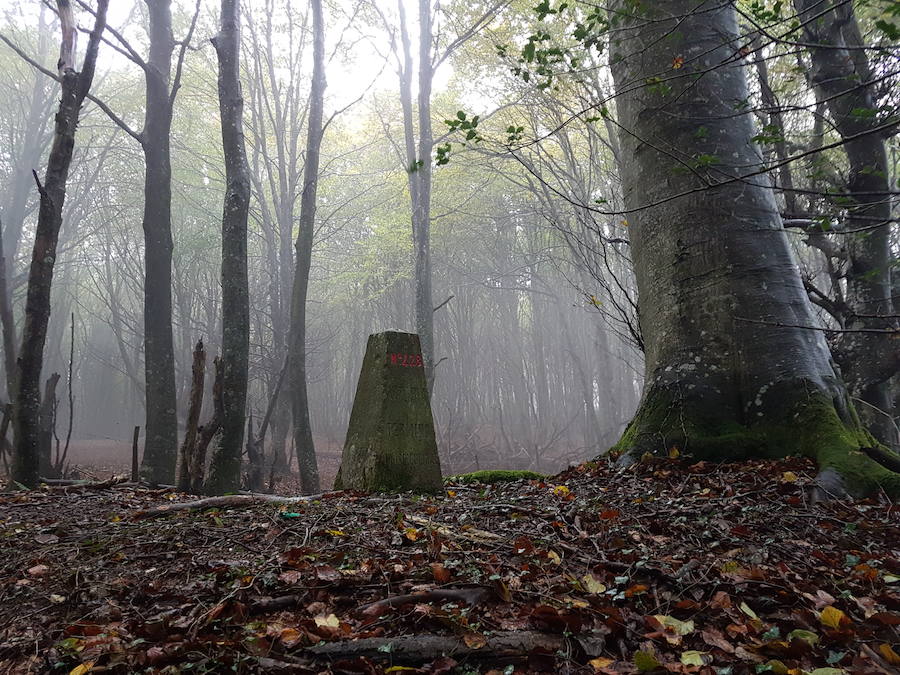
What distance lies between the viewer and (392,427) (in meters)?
4.61

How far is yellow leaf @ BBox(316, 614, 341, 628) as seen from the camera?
6.24 ft

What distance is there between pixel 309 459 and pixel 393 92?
1343 centimetres

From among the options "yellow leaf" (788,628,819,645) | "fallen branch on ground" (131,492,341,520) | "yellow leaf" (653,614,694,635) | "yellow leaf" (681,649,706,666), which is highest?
"fallen branch on ground" (131,492,341,520)

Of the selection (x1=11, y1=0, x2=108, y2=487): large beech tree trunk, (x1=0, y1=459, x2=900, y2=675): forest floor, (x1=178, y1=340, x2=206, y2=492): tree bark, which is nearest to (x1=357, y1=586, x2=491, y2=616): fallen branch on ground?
(x1=0, y1=459, x2=900, y2=675): forest floor

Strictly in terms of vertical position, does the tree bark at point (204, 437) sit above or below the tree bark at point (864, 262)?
below

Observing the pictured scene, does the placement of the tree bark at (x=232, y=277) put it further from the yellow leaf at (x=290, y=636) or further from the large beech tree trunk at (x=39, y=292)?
the yellow leaf at (x=290, y=636)

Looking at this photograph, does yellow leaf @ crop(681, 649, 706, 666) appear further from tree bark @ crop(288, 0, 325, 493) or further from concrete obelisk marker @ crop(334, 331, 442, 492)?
tree bark @ crop(288, 0, 325, 493)

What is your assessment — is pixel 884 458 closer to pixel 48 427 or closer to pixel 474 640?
pixel 474 640

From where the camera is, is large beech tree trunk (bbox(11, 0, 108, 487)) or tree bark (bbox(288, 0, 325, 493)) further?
tree bark (bbox(288, 0, 325, 493))

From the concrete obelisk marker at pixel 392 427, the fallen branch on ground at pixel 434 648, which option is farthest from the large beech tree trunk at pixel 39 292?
the fallen branch on ground at pixel 434 648

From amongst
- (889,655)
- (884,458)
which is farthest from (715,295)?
(889,655)

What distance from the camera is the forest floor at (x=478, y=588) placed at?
1.76 meters

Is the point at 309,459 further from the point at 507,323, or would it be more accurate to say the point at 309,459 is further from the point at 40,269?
the point at 507,323

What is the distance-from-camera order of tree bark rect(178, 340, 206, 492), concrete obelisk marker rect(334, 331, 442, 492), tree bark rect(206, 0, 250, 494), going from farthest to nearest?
tree bark rect(206, 0, 250, 494)
tree bark rect(178, 340, 206, 492)
concrete obelisk marker rect(334, 331, 442, 492)
